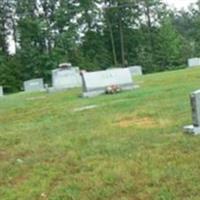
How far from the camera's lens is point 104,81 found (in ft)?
A: 51.6

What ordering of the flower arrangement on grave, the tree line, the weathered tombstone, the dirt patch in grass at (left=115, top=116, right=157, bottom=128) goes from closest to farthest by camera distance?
the dirt patch in grass at (left=115, top=116, right=157, bottom=128), the flower arrangement on grave, the weathered tombstone, the tree line

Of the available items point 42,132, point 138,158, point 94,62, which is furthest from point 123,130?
point 94,62

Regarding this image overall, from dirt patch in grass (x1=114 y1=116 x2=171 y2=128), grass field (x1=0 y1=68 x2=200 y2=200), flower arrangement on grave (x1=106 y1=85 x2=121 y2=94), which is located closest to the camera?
grass field (x1=0 y1=68 x2=200 y2=200)

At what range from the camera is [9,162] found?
6.35 meters

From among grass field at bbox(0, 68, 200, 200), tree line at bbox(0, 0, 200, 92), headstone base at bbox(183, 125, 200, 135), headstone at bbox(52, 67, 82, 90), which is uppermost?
tree line at bbox(0, 0, 200, 92)

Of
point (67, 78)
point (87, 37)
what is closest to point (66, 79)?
point (67, 78)

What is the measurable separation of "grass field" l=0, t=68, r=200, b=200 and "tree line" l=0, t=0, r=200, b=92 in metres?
30.5

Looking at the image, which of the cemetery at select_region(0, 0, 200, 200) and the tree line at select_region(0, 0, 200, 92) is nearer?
the cemetery at select_region(0, 0, 200, 200)

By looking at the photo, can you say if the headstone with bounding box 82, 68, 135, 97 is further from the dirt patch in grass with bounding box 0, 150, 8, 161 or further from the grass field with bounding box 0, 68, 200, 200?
the dirt patch in grass with bounding box 0, 150, 8, 161

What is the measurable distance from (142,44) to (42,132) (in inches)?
1519

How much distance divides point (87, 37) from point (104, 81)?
29968 millimetres

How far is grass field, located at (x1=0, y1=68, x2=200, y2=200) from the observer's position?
4781 mm

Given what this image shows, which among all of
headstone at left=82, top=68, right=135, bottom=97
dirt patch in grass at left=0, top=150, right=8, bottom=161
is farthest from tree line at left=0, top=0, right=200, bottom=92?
dirt patch in grass at left=0, top=150, right=8, bottom=161

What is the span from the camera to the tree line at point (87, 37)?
1604 inches
